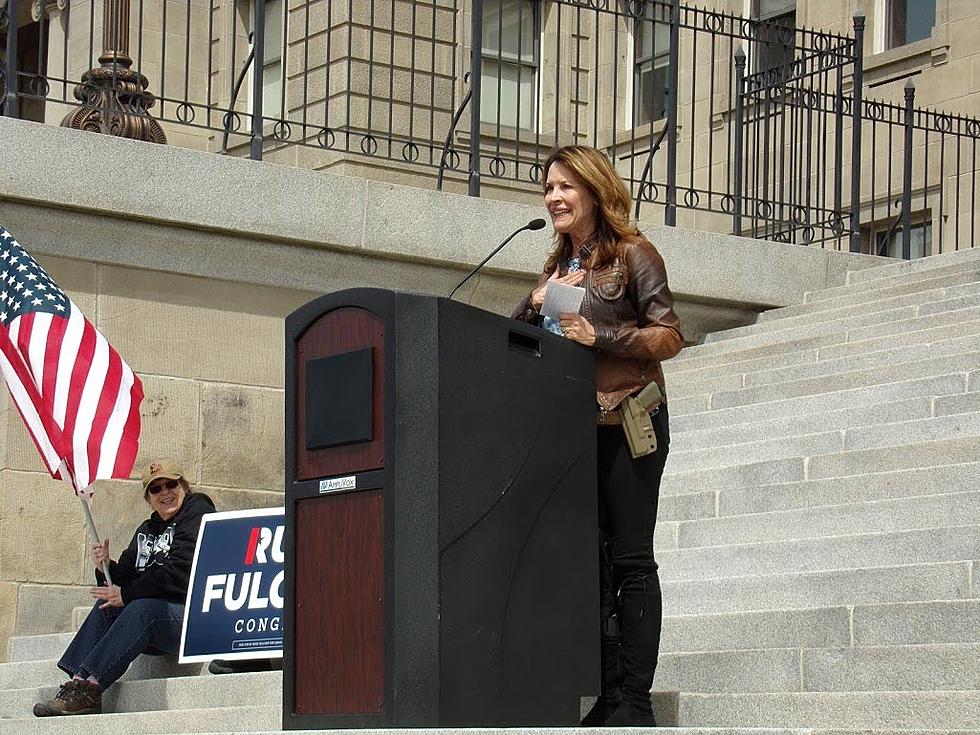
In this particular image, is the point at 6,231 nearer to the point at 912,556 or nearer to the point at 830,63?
the point at 912,556

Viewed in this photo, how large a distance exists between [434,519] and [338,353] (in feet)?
1.91

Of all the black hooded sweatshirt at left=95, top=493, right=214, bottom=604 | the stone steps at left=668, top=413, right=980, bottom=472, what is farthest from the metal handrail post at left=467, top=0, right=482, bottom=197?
the black hooded sweatshirt at left=95, top=493, right=214, bottom=604

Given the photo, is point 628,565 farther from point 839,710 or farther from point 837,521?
point 837,521

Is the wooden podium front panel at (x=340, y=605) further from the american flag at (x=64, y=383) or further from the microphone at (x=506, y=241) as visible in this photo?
the american flag at (x=64, y=383)

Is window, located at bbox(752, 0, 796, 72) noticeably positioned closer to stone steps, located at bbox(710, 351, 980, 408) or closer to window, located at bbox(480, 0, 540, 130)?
window, located at bbox(480, 0, 540, 130)

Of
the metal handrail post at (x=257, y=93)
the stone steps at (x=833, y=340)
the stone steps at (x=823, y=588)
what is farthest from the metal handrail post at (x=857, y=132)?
the stone steps at (x=823, y=588)

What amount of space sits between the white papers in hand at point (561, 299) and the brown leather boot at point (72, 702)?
130 inches

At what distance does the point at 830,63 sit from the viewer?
13680mm

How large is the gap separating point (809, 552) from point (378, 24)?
1307cm

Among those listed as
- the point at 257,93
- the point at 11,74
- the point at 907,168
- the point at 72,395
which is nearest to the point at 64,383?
the point at 72,395

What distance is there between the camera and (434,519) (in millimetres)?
5266

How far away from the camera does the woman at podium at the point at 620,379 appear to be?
5750 millimetres

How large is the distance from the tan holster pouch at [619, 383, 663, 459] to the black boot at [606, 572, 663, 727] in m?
0.36

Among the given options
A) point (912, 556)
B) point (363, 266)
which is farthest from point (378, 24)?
point (912, 556)
